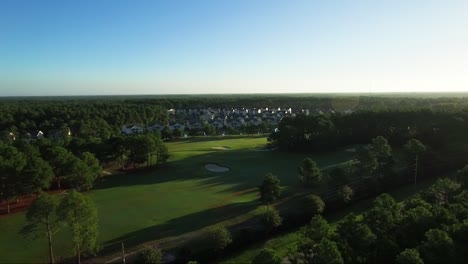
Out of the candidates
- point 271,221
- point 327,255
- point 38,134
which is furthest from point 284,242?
point 38,134

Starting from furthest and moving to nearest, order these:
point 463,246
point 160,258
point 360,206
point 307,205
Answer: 1. point 360,206
2. point 307,205
3. point 160,258
4. point 463,246

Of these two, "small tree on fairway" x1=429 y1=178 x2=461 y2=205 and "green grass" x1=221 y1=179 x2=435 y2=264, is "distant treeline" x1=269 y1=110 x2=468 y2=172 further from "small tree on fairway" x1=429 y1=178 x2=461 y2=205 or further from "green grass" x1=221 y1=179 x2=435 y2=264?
"small tree on fairway" x1=429 y1=178 x2=461 y2=205

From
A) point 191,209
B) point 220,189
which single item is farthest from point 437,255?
point 220,189

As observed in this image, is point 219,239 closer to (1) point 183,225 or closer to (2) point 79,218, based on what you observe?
(1) point 183,225

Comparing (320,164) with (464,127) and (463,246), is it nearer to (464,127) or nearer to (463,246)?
(464,127)

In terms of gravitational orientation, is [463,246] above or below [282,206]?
A: above

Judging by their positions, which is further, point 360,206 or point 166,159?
point 166,159

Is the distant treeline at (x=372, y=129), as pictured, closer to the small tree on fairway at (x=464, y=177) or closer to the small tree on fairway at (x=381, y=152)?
the small tree on fairway at (x=381, y=152)

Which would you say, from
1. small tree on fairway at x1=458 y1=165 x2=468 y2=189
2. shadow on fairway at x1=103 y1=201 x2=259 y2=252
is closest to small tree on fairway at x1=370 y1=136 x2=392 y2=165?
small tree on fairway at x1=458 y1=165 x2=468 y2=189
